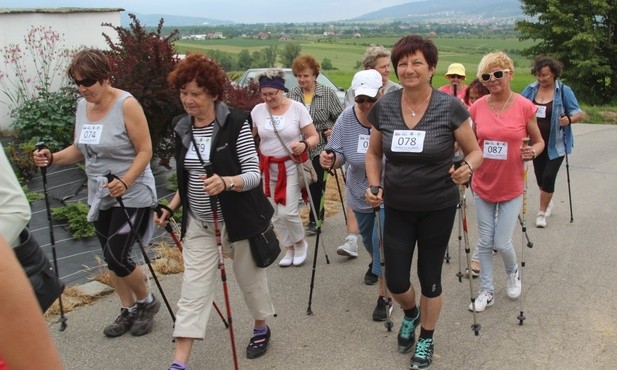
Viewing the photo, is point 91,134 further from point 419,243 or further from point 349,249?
point 349,249

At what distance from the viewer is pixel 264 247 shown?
398cm

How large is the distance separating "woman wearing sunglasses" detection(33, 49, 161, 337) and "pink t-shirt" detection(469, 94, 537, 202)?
8.41 feet

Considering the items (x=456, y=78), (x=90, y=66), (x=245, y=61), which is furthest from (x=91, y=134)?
(x=245, y=61)

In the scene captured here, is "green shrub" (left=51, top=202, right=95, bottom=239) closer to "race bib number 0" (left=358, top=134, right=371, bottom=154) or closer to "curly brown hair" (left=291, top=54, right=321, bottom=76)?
"curly brown hair" (left=291, top=54, right=321, bottom=76)

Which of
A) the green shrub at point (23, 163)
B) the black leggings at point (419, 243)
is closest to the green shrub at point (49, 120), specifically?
the green shrub at point (23, 163)

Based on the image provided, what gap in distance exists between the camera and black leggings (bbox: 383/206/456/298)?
3822mm

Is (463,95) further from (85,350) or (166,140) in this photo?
(85,350)

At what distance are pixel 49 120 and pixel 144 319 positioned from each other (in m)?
4.88

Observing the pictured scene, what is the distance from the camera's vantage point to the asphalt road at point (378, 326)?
13.7 ft

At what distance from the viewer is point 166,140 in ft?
27.3

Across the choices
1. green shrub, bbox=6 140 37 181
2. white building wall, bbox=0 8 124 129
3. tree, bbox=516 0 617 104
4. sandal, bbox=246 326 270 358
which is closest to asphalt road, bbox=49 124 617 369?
sandal, bbox=246 326 270 358

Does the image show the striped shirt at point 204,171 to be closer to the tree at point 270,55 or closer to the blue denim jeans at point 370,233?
the blue denim jeans at point 370,233

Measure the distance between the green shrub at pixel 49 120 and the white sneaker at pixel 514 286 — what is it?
6059 mm

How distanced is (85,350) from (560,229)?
5207 millimetres
